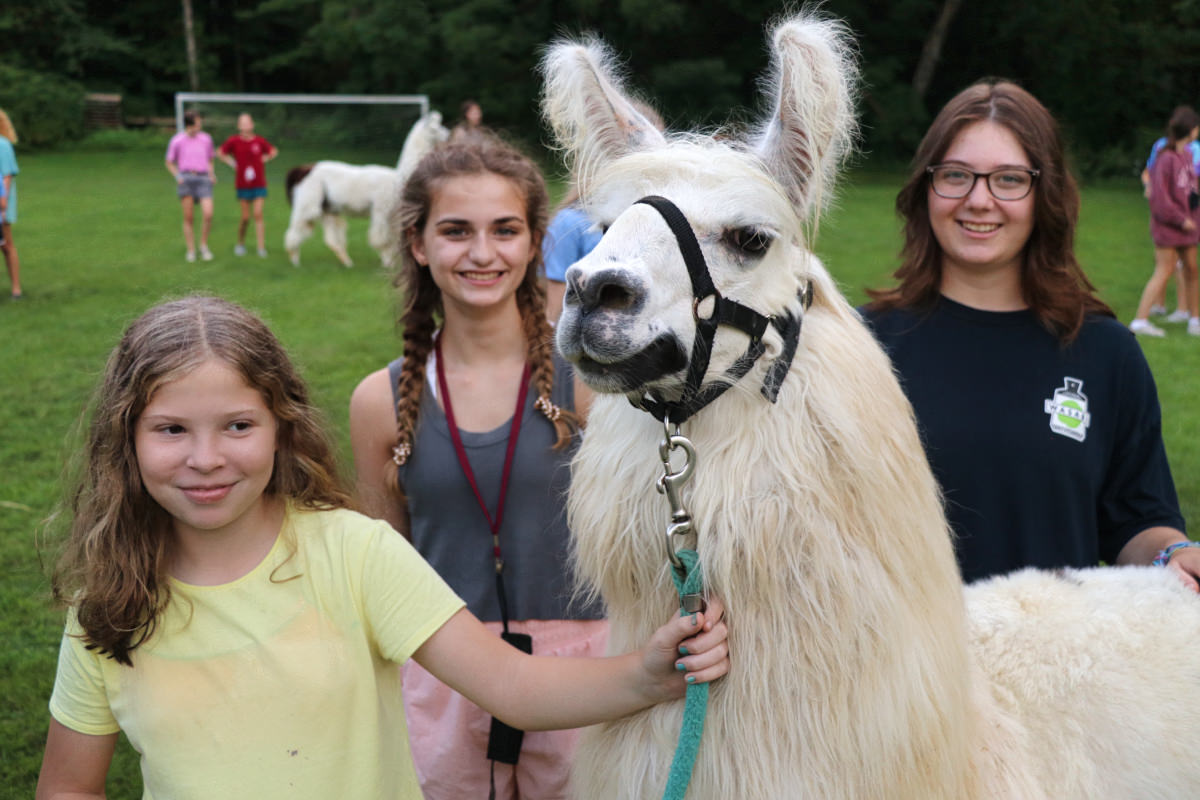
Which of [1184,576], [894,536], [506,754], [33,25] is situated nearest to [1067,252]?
[1184,576]

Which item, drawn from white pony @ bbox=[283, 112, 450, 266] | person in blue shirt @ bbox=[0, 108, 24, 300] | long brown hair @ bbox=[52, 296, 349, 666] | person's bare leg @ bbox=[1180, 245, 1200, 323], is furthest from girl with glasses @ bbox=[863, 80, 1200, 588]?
white pony @ bbox=[283, 112, 450, 266]

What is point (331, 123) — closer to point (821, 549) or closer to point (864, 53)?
point (864, 53)

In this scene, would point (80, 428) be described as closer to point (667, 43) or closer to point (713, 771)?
point (713, 771)

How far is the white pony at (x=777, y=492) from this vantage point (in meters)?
1.53

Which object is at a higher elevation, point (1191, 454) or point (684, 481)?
point (684, 481)

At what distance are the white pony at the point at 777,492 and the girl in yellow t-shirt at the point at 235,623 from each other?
0.37ft

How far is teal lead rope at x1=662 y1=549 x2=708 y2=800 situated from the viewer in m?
1.56

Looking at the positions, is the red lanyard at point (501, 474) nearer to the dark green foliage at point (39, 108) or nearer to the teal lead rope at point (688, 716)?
the teal lead rope at point (688, 716)

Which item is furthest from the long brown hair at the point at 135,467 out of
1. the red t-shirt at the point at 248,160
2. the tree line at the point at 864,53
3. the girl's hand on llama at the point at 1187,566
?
the tree line at the point at 864,53

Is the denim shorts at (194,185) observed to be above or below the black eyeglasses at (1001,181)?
below

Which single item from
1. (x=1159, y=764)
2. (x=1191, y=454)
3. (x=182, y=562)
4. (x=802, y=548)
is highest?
(x=802, y=548)

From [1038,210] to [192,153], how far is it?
40.8 ft

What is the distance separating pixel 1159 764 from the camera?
1.87 m

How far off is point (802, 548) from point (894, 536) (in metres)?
0.15
